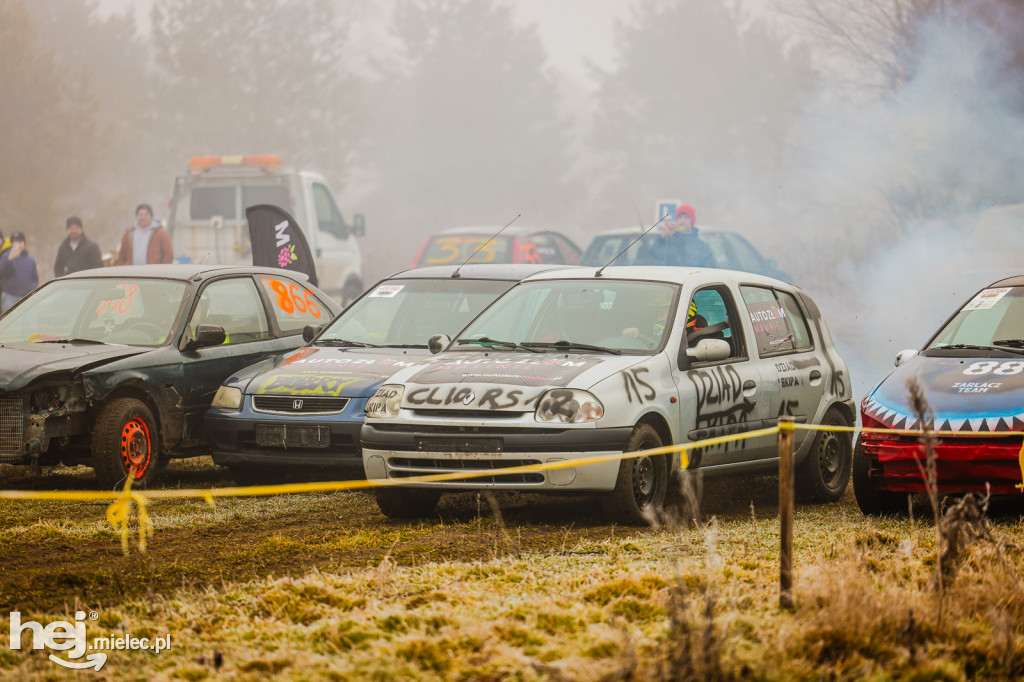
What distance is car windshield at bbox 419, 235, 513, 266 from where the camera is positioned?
1912 centimetres

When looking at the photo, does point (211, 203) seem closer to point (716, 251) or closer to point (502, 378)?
point (716, 251)

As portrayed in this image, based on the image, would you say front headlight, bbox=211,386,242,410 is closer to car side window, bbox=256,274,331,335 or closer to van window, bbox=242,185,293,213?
car side window, bbox=256,274,331,335

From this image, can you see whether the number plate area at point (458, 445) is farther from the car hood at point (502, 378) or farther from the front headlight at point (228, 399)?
the front headlight at point (228, 399)

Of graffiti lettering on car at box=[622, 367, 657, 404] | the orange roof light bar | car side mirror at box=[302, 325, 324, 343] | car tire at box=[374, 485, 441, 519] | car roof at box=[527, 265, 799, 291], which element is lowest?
car tire at box=[374, 485, 441, 519]

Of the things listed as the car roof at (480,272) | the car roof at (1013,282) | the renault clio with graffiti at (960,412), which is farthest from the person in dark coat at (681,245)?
the renault clio with graffiti at (960,412)

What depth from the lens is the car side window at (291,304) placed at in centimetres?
1059

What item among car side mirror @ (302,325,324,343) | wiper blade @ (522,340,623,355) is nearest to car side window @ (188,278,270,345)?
car side mirror @ (302,325,324,343)

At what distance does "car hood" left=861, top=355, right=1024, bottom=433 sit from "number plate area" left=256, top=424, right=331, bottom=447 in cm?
340

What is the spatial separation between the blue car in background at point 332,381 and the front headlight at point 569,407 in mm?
1623

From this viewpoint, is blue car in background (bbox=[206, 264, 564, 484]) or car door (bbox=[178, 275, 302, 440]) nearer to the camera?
blue car in background (bbox=[206, 264, 564, 484])

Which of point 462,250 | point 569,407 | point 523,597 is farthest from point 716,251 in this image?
point 523,597

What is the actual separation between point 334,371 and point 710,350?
262 cm

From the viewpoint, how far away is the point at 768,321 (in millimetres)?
8977

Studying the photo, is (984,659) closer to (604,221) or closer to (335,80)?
(335,80)
